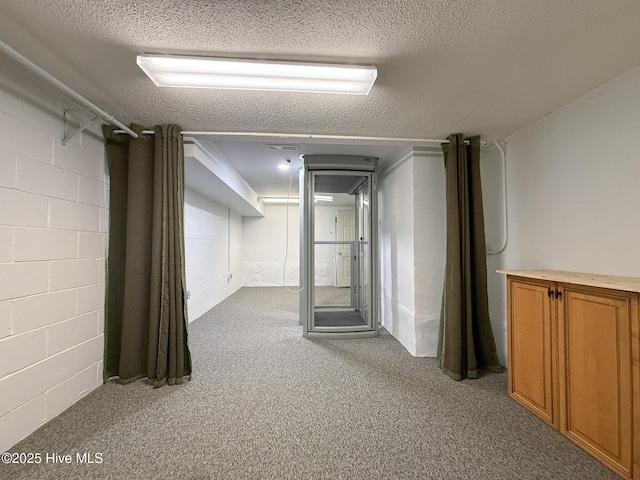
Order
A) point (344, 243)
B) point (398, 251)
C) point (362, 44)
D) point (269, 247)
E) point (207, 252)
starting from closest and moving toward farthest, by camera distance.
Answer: point (362, 44), point (398, 251), point (344, 243), point (207, 252), point (269, 247)

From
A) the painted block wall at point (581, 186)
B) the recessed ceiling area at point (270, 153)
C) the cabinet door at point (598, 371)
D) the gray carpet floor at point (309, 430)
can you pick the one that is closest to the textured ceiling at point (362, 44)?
the painted block wall at point (581, 186)

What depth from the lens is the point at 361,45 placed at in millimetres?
1322

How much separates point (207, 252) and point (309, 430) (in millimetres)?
3697

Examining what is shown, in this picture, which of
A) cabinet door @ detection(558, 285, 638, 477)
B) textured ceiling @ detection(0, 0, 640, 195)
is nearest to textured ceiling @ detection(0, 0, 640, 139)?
textured ceiling @ detection(0, 0, 640, 195)

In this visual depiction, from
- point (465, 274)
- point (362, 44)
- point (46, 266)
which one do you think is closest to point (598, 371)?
point (465, 274)

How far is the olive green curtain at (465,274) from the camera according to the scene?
2.25 m

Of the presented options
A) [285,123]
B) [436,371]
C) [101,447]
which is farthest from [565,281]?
[101,447]

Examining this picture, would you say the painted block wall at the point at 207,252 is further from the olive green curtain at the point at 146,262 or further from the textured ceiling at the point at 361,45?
the textured ceiling at the point at 361,45

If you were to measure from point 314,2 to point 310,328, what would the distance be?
120 inches

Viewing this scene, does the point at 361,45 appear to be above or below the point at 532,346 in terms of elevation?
above

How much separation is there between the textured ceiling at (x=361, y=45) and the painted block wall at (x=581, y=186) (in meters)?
0.21

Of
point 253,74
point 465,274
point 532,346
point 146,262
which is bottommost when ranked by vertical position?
point 532,346

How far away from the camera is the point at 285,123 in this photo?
2.15 metres

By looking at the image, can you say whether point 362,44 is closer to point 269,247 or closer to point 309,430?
point 309,430
